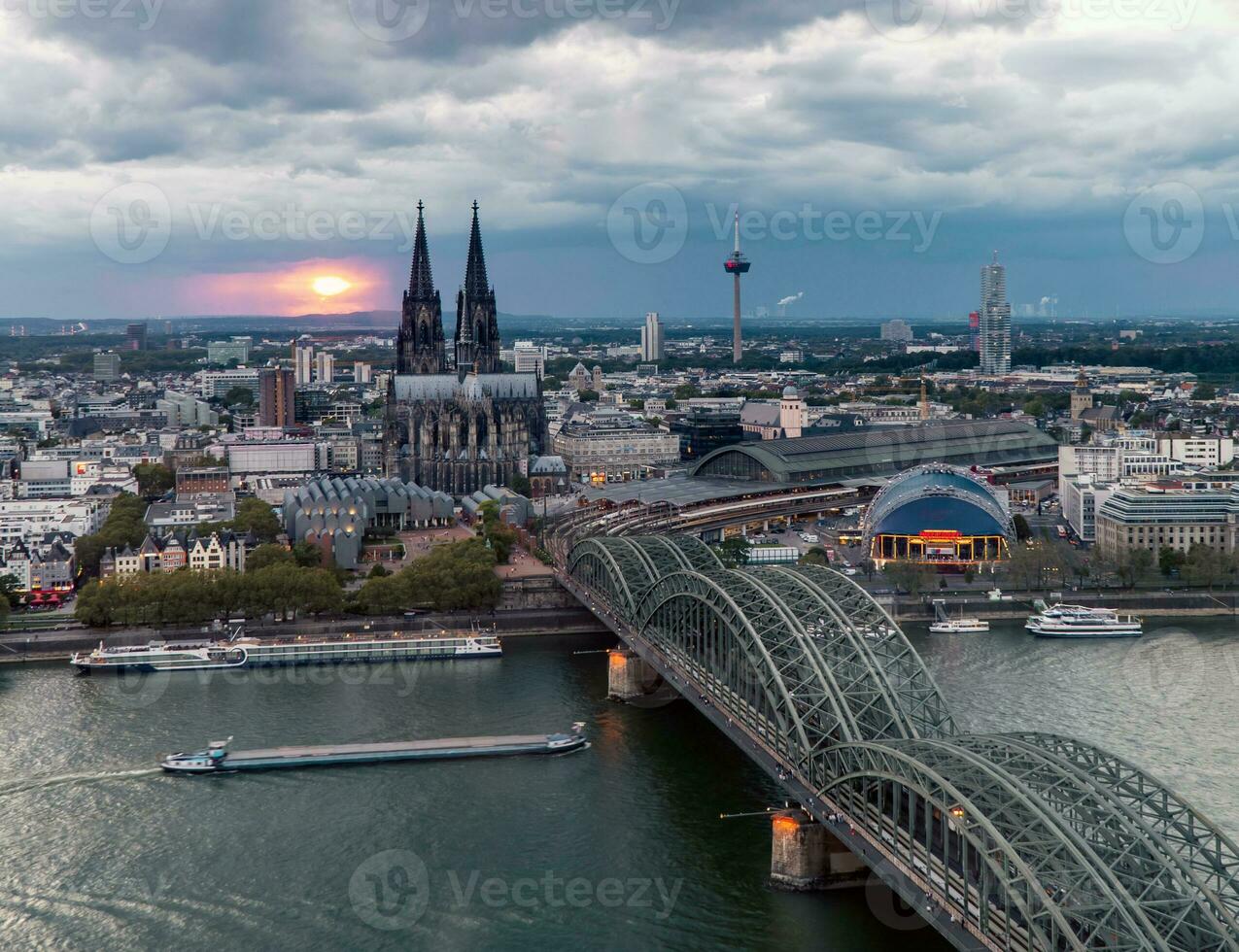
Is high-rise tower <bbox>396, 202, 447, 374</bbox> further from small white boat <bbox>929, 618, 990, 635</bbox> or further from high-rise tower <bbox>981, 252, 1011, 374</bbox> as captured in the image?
high-rise tower <bbox>981, 252, 1011, 374</bbox>

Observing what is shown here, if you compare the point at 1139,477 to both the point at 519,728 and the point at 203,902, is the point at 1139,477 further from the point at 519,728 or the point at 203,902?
the point at 203,902

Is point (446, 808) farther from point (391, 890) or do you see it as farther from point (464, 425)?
point (464, 425)

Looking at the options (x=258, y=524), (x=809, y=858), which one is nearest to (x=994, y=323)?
(x=258, y=524)

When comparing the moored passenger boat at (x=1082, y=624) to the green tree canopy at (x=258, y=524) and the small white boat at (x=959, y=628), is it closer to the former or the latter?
the small white boat at (x=959, y=628)

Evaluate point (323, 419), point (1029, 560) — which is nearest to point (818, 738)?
point (1029, 560)

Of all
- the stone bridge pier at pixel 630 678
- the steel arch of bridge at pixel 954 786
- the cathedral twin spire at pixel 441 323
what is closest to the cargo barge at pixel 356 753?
the steel arch of bridge at pixel 954 786
